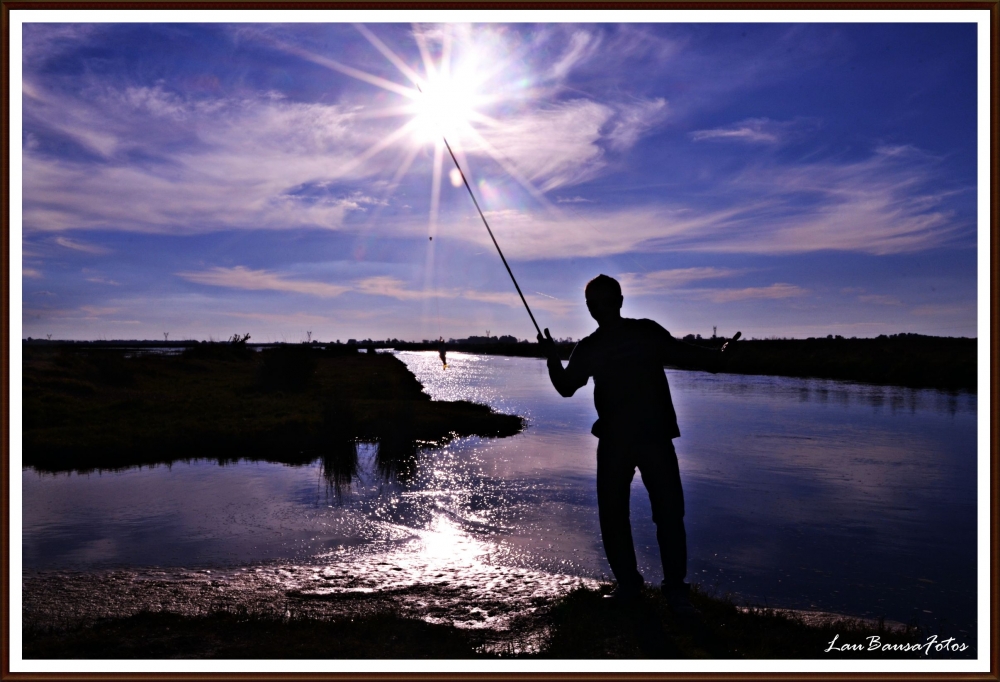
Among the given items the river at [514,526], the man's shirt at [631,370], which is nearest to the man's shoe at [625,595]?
the river at [514,526]

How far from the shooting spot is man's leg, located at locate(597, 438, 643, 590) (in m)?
5.02

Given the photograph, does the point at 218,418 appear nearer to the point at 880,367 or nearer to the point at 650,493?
the point at 650,493

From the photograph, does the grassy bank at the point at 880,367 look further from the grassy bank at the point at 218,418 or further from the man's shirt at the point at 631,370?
the man's shirt at the point at 631,370

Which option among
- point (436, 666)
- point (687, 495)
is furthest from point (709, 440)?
point (436, 666)

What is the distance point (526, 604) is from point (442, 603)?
83cm

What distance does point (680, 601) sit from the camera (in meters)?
4.90

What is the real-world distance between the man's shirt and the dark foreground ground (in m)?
1.47

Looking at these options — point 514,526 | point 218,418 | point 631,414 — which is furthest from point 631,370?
point 218,418

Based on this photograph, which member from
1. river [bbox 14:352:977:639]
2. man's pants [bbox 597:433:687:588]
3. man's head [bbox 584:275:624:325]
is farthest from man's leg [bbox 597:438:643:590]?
river [bbox 14:352:977:639]

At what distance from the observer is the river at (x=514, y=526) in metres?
7.50

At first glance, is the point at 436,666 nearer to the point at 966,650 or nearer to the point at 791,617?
the point at 791,617

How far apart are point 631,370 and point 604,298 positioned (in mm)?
631

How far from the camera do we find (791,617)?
595 centimetres

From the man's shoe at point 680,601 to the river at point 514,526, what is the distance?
1.58 meters
